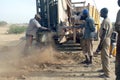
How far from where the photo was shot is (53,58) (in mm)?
12414

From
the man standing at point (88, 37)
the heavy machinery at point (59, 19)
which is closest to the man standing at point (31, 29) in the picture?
the heavy machinery at point (59, 19)

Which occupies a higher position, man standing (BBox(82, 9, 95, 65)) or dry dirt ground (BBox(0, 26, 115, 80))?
man standing (BBox(82, 9, 95, 65))

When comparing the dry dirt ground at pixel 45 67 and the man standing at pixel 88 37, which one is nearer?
the dry dirt ground at pixel 45 67

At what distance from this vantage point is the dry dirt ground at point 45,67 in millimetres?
9333

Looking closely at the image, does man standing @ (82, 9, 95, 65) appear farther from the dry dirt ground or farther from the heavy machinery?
the heavy machinery

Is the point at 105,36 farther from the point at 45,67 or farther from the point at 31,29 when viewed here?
the point at 31,29

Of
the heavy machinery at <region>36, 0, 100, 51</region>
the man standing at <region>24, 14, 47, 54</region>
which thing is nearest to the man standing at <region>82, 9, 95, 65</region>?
the heavy machinery at <region>36, 0, 100, 51</region>

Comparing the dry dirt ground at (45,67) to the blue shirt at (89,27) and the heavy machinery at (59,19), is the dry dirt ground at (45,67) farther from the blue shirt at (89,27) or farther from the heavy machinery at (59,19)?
the blue shirt at (89,27)

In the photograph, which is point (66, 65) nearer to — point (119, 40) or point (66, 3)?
point (66, 3)

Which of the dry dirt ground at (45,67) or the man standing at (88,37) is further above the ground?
the man standing at (88,37)

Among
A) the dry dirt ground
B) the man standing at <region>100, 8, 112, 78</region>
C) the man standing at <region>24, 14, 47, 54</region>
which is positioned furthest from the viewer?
the man standing at <region>24, 14, 47, 54</region>

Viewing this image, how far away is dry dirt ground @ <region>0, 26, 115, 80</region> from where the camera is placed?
30.6 ft

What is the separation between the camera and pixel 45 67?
10742 millimetres

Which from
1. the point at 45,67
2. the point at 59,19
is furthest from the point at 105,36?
the point at 59,19
